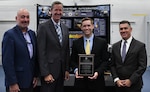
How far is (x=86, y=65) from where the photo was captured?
2959mm

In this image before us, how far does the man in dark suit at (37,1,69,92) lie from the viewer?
111 inches

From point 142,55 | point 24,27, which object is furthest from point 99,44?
point 24,27

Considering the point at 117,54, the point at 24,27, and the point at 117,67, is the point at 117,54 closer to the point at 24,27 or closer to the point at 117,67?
the point at 117,67

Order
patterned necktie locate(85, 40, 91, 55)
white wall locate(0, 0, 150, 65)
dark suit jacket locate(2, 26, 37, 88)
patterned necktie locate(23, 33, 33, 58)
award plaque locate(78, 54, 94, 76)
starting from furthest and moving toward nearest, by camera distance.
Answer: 1. white wall locate(0, 0, 150, 65)
2. patterned necktie locate(85, 40, 91, 55)
3. award plaque locate(78, 54, 94, 76)
4. patterned necktie locate(23, 33, 33, 58)
5. dark suit jacket locate(2, 26, 37, 88)

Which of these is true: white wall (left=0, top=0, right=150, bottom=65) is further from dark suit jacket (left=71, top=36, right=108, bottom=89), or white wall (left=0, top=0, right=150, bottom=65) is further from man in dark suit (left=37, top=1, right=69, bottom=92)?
man in dark suit (left=37, top=1, right=69, bottom=92)

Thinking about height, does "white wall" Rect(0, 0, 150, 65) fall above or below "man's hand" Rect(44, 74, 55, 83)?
above

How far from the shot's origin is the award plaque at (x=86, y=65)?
2.92 m

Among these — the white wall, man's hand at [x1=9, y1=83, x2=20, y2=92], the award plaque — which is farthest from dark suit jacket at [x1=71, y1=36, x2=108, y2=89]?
the white wall

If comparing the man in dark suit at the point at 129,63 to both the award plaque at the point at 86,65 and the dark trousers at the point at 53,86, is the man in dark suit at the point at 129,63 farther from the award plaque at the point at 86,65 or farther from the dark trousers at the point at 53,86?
the dark trousers at the point at 53,86

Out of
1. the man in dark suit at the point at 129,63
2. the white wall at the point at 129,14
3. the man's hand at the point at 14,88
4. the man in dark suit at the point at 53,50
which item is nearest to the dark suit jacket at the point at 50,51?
the man in dark suit at the point at 53,50

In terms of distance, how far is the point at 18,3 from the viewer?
9.09 metres

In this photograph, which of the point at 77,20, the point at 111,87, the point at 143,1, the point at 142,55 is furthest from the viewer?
the point at 143,1

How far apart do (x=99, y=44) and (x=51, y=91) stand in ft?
2.92

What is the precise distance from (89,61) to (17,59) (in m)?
0.91
